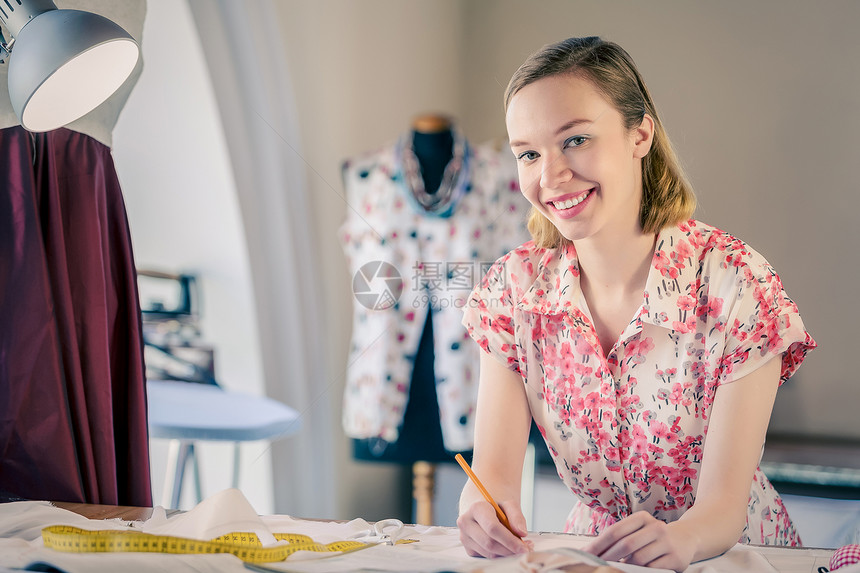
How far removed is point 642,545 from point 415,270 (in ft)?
1.75

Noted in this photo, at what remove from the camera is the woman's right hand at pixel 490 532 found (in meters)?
0.66

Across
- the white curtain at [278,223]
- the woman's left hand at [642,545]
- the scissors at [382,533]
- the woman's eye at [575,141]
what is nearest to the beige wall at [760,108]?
the woman's eye at [575,141]

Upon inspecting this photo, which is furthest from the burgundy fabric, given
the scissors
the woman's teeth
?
the woman's teeth

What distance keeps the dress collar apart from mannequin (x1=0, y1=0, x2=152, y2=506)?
2.01ft

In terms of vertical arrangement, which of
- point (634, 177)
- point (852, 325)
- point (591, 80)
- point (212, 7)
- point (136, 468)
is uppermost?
point (212, 7)

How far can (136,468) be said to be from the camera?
3.36 feet

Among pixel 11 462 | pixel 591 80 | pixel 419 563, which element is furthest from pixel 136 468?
pixel 591 80

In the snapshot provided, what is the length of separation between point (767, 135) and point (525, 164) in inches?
Answer: 14.2

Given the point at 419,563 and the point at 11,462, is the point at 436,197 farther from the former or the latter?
the point at 11,462

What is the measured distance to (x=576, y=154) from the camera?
0.75 meters

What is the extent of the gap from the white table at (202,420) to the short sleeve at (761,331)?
689mm

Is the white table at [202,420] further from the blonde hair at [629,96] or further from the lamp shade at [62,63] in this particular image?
the blonde hair at [629,96]

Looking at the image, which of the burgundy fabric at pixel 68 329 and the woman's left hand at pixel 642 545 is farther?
the burgundy fabric at pixel 68 329

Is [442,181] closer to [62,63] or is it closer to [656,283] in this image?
[656,283]
